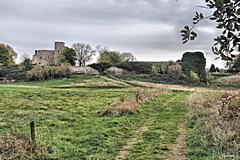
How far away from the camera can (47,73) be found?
55.0 metres

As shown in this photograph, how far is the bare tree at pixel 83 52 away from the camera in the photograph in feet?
260

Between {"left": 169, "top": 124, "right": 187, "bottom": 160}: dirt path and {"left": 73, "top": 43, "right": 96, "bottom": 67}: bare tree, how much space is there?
6567cm

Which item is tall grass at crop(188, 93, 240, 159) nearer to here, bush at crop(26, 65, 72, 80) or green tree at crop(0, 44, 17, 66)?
bush at crop(26, 65, 72, 80)

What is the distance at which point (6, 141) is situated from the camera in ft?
34.2

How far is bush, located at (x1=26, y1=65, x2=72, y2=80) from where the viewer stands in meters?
54.2

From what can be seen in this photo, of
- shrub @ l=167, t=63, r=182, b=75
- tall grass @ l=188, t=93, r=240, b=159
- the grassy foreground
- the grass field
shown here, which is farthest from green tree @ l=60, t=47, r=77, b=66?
tall grass @ l=188, t=93, r=240, b=159

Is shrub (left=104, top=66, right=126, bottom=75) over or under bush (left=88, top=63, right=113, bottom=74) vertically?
under

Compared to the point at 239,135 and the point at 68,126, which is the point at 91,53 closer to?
the point at 68,126

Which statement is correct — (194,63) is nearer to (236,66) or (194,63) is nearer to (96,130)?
(96,130)

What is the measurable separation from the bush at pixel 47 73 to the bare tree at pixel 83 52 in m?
22.3

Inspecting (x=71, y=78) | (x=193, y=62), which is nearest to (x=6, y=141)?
(x=71, y=78)

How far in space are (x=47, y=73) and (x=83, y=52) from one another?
26127mm

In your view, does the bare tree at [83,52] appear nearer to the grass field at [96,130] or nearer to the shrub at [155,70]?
the shrub at [155,70]

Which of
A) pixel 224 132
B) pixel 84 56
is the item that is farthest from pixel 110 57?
pixel 224 132
